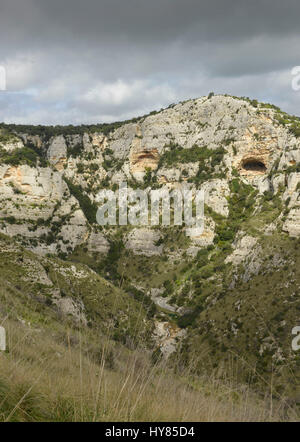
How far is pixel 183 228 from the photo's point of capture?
55.0 m

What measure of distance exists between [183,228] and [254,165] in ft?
52.0

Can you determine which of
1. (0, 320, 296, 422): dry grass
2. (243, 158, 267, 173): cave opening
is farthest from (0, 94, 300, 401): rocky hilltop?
(0, 320, 296, 422): dry grass

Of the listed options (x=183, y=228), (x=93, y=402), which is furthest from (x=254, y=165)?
(x=93, y=402)

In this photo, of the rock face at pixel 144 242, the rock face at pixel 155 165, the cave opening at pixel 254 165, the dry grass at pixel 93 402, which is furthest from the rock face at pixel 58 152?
the dry grass at pixel 93 402

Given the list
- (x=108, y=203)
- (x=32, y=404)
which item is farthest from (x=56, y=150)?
(x=32, y=404)

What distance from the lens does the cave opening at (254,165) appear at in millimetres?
57150

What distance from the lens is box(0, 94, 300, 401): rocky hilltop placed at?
2953 cm

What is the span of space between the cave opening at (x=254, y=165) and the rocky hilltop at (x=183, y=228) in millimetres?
157

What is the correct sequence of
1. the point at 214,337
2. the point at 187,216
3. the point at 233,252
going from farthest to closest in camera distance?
the point at 187,216 → the point at 233,252 → the point at 214,337

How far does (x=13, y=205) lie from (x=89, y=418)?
5023 cm

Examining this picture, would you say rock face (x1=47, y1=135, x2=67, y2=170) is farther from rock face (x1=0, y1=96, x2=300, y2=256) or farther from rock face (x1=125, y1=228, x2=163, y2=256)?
rock face (x1=125, y1=228, x2=163, y2=256)

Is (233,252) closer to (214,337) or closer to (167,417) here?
(214,337)

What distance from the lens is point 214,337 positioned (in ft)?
98.2

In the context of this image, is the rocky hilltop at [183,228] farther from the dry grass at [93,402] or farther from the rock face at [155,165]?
the dry grass at [93,402]
